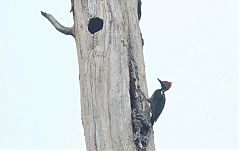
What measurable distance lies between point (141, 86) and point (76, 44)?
1.82 ft

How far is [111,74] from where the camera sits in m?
4.45

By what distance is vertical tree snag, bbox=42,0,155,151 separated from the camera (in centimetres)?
436

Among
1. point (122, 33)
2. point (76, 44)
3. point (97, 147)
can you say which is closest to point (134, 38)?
point (122, 33)

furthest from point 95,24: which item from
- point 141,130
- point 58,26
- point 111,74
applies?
point 141,130

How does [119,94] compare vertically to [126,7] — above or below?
below

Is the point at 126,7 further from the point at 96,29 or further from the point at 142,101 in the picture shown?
the point at 142,101

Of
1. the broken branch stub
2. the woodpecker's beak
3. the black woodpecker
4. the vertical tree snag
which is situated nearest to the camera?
the vertical tree snag

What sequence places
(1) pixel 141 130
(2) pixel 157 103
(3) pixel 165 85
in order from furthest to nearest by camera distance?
(3) pixel 165 85 → (2) pixel 157 103 → (1) pixel 141 130

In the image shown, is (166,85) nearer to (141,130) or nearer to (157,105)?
(157,105)

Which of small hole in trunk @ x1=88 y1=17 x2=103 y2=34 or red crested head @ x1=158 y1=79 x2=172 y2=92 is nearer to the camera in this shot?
small hole in trunk @ x1=88 y1=17 x2=103 y2=34

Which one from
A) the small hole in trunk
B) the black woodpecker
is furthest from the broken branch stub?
the black woodpecker

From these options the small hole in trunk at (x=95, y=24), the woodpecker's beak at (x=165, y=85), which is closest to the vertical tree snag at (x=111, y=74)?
the small hole in trunk at (x=95, y=24)

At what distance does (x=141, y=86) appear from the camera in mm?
4547

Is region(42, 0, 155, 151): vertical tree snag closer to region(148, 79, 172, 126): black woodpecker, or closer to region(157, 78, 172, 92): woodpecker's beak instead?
region(148, 79, 172, 126): black woodpecker
